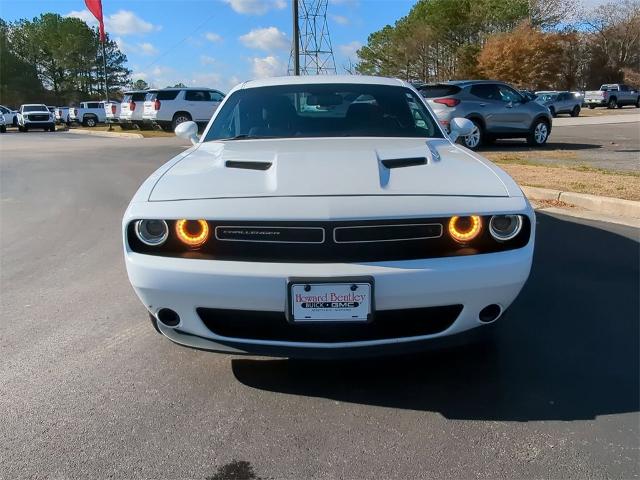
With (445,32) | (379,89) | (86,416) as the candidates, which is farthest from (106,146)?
(445,32)

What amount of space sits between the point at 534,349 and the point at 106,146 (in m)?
18.3

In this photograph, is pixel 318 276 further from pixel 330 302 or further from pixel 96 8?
pixel 96 8

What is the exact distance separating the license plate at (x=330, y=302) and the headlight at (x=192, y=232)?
48 centimetres

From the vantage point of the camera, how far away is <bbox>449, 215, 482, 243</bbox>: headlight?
255 cm

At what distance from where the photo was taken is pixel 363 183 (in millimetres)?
2607

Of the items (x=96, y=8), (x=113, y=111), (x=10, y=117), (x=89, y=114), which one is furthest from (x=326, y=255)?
(x=10, y=117)

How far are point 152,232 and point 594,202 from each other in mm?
5988

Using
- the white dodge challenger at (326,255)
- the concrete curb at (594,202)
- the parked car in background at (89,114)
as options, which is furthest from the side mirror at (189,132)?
the parked car in background at (89,114)

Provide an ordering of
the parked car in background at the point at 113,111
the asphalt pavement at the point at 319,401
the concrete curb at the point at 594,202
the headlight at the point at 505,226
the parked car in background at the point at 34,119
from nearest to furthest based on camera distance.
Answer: the asphalt pavement at the point at 319,401 < the headlight at the point at 505,226 < the concrete curb at the point at 594,202 < the parked car in background at the point at 113,111 < the parked car in background at the point at 34,119

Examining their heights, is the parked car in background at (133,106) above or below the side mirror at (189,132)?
above

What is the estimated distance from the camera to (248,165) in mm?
2945

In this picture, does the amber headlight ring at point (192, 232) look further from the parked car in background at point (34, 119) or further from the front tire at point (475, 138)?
the parked car in background at point (34, 119)

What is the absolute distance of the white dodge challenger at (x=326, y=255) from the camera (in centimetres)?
241

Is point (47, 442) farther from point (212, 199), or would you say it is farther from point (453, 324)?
point (453, 324)
